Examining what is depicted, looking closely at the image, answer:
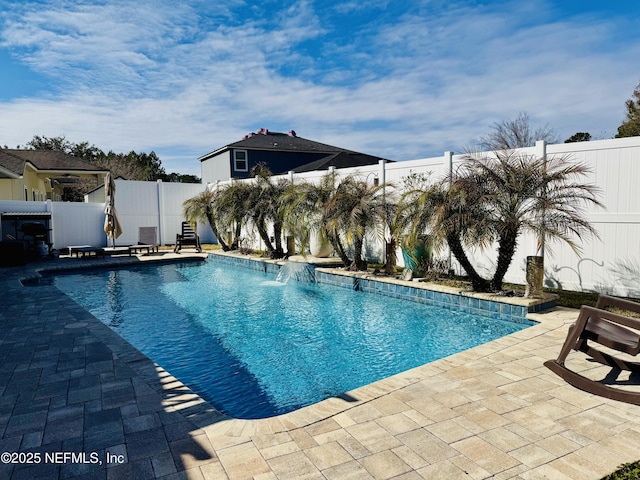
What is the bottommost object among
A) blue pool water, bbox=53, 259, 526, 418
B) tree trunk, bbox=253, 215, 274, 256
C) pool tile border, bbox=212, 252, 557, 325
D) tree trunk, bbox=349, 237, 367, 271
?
blue pool water, bbox=53, 259, 526, 418

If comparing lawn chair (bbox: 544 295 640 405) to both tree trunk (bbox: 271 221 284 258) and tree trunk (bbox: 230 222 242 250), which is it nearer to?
tree trunk (bbox: 271 221 284 258)

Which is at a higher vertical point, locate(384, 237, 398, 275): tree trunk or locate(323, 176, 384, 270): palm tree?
locate(323, 176, 384, 270): palm tree

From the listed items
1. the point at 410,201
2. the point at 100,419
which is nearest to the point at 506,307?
the point at 410,201

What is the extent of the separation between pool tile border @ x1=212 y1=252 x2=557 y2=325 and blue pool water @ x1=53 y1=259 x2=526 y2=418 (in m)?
0.15

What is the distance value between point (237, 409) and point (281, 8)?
407 inches

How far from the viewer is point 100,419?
310 centimetres

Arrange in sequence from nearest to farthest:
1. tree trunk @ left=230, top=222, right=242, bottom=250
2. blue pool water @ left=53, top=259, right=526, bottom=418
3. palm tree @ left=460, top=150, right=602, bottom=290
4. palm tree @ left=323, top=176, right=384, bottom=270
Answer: blue pool water @ left=53, top=259, right=526, bottom=418 → palm tree @ left=460, top=150, right=602, bottom=290 → palm tree @ left=323, top=176, right=384, bottom=270 → tree trunk @ left=230, top=222, right=242, bottom=250

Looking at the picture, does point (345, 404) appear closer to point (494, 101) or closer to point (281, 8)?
point (281, 8)

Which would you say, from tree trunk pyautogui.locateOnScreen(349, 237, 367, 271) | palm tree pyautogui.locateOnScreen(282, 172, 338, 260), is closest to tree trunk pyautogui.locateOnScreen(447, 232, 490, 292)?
tree trunk pyautogui.locateOnScreen(349, 237, 367, 271)

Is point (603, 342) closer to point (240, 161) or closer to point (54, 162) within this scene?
point (240, 161)

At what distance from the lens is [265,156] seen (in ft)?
83.1

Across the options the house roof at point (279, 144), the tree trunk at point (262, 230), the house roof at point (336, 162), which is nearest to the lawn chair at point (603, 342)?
the tree trunk at point (262, 230)

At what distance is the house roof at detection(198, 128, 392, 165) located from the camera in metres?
24.5

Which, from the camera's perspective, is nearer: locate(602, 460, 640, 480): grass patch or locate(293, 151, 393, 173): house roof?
locate(602, 460, 640, 480): grass patch
